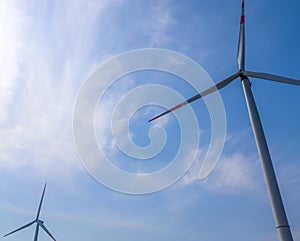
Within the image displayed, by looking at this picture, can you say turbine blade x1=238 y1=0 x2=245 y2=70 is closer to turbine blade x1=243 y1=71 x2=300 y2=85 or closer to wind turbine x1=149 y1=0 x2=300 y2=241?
wind turbine x1=149 y1=0 x2=300 y2=241

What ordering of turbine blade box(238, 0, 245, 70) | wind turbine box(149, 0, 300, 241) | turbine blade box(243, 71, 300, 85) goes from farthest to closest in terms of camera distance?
turbine blade box(238, 0, 245, 70) < turbine blade box(243, 71, 300, 85) < wind turbine box(149, 0, 300, 241)

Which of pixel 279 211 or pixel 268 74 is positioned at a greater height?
pixel 268 74

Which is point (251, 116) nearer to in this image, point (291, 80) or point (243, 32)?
point (291, 80)

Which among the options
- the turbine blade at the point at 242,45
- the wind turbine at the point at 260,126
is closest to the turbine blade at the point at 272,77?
the wind turbine at the point at 260,126

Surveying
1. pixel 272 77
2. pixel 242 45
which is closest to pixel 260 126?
pixel 272 77

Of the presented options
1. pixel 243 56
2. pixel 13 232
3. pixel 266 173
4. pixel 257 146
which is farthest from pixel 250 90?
pixel 13 232

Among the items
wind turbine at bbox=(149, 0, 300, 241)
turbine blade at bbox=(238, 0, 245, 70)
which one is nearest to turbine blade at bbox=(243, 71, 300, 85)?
wind turbine at bbox=(149, 0, 300, 241)

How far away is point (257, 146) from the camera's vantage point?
26.1 m

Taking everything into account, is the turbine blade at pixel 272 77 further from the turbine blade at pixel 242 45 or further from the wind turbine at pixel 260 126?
the turbine blade at pixel 242 45

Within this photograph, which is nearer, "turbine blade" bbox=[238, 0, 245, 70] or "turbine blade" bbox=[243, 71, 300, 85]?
"turbine blade" bbox=[243, 71, 300, 85]

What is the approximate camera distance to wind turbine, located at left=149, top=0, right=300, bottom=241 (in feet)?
71.1

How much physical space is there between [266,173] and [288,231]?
4.94 m

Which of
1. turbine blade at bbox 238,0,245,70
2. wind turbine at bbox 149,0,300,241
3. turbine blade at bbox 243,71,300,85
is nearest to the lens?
wind turbine at bbox 149,0,300,241

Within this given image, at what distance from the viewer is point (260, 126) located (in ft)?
89.3
